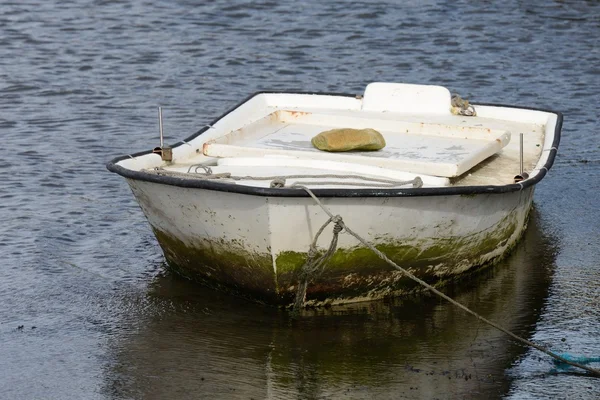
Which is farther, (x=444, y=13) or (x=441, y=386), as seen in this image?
(x=444, y=13)

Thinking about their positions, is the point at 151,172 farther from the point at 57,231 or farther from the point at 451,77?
the point at 451,77

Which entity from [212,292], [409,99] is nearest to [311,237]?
[212,292]

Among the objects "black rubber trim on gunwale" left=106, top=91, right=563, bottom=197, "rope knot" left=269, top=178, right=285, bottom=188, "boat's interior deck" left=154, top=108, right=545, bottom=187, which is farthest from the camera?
"boat's interior deck" left=154, top=108, right=545, bottom=187

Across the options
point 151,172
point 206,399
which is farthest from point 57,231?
point 206,399

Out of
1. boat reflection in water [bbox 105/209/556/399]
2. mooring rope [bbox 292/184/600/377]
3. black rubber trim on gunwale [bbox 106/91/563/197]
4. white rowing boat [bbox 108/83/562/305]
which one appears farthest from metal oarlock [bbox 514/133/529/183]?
mooring rope [bbox 292/184/600/377]

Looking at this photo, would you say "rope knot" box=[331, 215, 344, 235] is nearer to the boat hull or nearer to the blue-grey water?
the boat hull

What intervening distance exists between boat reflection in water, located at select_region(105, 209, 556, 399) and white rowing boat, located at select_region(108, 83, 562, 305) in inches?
5.8

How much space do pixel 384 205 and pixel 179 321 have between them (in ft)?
4.50

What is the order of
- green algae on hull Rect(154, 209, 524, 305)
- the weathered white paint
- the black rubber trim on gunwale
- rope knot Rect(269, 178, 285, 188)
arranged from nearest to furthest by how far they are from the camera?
the black rubber trim on gunwale < rope knot Rect(269, 178, 285, 188) < green algae on hull Rect(154, 209, 524, 305) < the weathered white paint

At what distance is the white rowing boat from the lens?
632 cm

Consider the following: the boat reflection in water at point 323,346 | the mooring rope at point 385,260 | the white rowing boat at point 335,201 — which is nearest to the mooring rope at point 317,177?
the white rowing boat at point 335,201

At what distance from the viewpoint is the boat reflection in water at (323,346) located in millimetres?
5750

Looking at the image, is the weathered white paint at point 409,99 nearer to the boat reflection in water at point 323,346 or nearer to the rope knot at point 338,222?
the boat reflection in water at point 323,346

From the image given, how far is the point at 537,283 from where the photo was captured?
736cm
